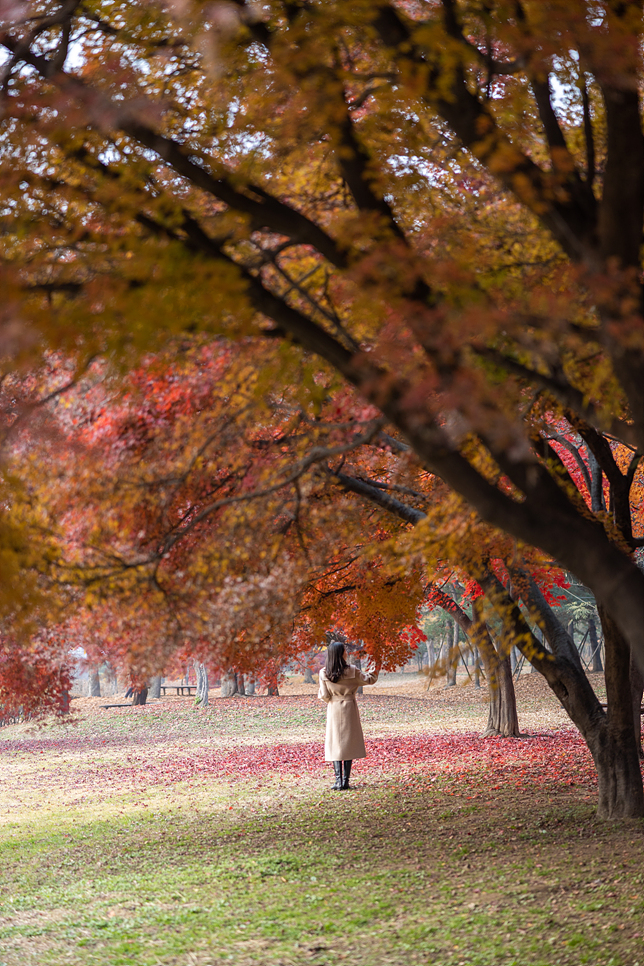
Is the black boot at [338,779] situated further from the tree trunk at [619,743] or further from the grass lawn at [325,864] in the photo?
the tree trunk at [619,743]

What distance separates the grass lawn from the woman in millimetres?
721

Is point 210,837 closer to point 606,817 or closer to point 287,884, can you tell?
point 287,884

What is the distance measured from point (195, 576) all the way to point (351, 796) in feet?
25.6

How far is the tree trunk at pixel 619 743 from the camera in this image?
9.05 metres

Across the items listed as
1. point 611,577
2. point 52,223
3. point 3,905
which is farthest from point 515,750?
point 52,223

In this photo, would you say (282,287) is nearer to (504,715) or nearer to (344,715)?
(344,715)

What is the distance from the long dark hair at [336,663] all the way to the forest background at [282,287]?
506cm

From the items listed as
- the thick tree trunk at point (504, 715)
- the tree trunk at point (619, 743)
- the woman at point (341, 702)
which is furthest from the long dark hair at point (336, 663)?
the thick tree trunk at point (504, 715)

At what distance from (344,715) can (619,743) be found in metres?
4.47

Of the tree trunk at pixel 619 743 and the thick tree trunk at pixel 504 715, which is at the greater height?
the tree trunk at pixel 619 743

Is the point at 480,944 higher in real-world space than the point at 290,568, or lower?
lower

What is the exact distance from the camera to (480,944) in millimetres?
5816

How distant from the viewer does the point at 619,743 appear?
29.8 feet

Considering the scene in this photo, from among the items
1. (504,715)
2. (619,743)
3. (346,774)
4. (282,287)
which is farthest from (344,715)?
(282,287)
